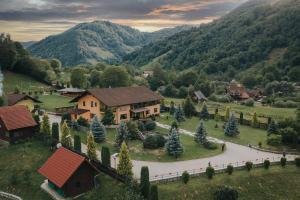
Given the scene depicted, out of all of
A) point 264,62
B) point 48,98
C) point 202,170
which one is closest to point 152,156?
point 202,170

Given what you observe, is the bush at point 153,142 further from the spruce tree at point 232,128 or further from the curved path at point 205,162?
the spruce tree at point 232,128

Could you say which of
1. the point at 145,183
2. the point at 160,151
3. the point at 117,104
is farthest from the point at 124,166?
the point at 117,104

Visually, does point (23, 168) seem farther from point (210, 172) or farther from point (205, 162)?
point (210, 172)

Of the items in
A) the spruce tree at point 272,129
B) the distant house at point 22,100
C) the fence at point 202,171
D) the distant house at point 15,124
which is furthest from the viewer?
the distant house at point 22,100

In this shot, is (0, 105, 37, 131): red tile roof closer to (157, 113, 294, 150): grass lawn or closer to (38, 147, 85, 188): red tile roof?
(38, 147, 85, 188): red tile roof

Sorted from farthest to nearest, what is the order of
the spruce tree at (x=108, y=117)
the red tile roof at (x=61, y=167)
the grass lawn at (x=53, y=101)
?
the grass lawn at (x=53, y=101) < the spruce tree at (x=108, y=117) < the red tile roof at (x=61, y=167)

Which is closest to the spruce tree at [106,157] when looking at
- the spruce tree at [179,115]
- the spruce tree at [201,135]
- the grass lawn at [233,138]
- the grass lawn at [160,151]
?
the grass lawn at [160,151]
